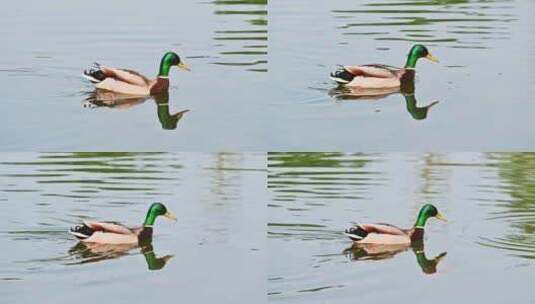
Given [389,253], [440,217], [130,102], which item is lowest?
[389,253]

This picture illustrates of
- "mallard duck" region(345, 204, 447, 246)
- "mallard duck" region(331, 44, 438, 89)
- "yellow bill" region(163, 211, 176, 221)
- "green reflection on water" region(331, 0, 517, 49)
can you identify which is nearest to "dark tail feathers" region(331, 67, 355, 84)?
"mallard duck" region(331, 44, 438, 89)

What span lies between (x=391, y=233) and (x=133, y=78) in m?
0.89

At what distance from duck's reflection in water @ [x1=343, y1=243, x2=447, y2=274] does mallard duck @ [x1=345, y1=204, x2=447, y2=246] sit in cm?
1

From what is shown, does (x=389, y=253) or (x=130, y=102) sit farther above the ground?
(x=130, y=102)

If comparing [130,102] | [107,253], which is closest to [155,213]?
[107,253]

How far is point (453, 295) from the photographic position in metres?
3.82

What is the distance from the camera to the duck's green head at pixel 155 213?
3.84m

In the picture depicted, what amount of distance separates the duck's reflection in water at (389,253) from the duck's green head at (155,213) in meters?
0.54

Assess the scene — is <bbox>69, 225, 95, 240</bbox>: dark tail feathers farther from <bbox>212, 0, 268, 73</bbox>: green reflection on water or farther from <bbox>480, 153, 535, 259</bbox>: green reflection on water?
<bbox>480, 153, 535, 259</bbox>: green reflection on water

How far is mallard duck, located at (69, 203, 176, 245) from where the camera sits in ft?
12.6

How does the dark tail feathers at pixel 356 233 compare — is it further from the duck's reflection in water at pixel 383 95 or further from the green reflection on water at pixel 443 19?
the green reflection on water at pixel 443 19

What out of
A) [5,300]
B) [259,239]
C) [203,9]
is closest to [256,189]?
[259,239]

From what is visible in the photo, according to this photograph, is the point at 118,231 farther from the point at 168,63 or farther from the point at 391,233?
the point at 391,233

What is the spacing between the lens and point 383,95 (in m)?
3.82
